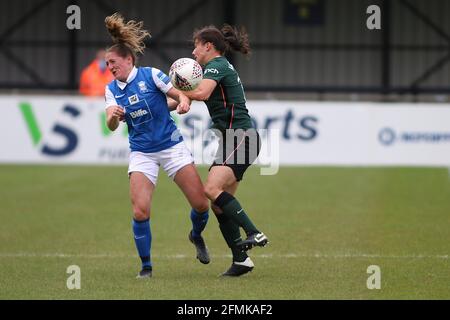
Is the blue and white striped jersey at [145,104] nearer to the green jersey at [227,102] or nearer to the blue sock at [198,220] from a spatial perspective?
the green jersey at [227,102]

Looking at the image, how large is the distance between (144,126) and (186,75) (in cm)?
56

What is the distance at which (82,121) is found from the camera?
18766mm

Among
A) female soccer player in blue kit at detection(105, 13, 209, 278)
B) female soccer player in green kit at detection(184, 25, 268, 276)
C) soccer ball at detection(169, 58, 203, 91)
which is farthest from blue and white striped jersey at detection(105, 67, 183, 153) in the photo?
female soccer player in green kit at detection(184, 25, 268, 276)

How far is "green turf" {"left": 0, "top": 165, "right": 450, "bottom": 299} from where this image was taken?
7844 millimetres

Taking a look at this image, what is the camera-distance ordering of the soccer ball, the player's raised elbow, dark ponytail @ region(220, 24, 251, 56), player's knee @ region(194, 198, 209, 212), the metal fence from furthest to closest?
Answer: 1. the metal fence
2. dark ponytail @ region(220, 24, 251, 56)
3. player's knee @ region(194, 198, 209, 212)
4. the soccer ball
5. the player's raised elbow

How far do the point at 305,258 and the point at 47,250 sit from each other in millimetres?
2554

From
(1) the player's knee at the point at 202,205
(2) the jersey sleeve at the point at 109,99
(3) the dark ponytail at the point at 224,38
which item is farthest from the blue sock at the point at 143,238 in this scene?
(3) the dark ponytail at the point at 224,38

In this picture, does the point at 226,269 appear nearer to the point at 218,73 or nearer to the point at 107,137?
the point at 218,73

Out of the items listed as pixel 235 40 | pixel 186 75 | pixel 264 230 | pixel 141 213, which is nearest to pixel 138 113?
pixel 186 75

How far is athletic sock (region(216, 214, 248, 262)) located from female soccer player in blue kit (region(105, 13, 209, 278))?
0.23 m

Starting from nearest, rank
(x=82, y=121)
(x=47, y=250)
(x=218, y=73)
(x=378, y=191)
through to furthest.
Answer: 1. (x=218, y=73)
2. (x=47, y=250)
3. (x=378, y=191)
4. (x=82, y=121)

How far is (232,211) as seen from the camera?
830cm

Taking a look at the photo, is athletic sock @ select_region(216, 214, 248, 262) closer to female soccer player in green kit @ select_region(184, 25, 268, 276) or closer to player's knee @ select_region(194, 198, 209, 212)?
female soccer player in green kit @ select_region(184, 25, 268, 276)

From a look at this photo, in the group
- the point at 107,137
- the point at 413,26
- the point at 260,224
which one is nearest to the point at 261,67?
the point at 413,26
